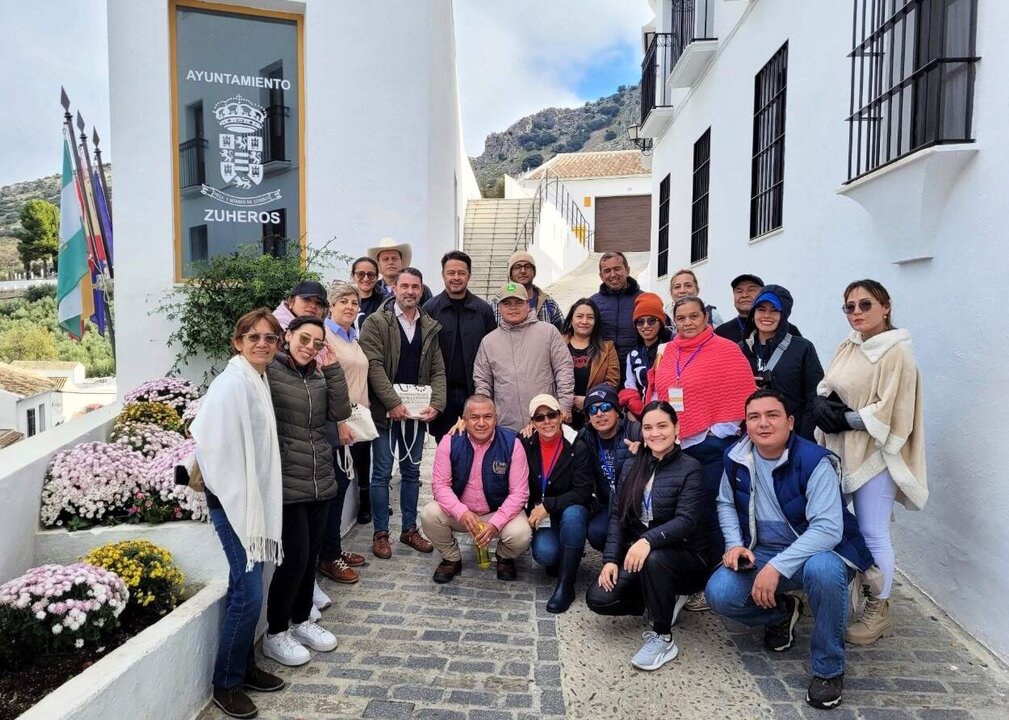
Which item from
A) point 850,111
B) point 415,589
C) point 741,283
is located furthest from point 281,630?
point 850,111

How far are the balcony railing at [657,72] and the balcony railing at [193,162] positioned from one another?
25.2 feet

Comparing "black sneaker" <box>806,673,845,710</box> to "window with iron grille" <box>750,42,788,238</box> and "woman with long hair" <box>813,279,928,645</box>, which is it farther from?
"window with iron grille" <box>750,42,788,238</box>

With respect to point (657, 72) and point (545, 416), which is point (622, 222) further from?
point (545, 416)

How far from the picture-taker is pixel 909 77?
3.76 meters

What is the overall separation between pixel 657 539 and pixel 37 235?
4685 centimetres

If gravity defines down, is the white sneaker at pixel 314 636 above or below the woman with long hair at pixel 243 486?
below

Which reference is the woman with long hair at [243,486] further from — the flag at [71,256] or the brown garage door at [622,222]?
the brown garage door at [622,222]

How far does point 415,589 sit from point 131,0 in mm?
5930

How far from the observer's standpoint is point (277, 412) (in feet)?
10.3

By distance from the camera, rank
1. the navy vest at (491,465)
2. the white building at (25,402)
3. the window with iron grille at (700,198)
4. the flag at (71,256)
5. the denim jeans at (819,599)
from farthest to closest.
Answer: the white building at (25,402)
the window with iron grille at (700,198)
the flag at (71,256)
the navy vest at (491,465)
the denim jeans at (819,599)

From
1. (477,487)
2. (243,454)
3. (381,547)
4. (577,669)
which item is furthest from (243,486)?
(381,547)

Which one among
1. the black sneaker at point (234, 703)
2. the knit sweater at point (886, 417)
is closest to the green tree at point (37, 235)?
the black sneaker at point (234, 703)

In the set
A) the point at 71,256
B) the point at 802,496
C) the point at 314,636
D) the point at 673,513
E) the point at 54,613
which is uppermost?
the point at 71,256

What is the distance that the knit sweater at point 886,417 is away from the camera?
327cm
